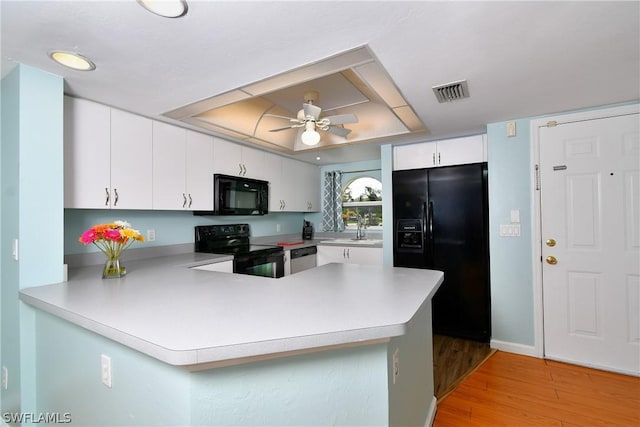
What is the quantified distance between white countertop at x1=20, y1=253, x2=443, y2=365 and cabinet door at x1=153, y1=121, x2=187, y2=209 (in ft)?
2.75

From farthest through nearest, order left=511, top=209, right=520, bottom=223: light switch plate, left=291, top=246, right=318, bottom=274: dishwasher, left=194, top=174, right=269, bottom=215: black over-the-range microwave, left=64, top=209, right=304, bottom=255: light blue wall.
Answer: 1. left=291, top=246, right=318, bottom=274: dishwasher
2. left=194, top=174, right=269, bottom=215: black over-the-range microwave
3. left=511, top=209, right=520, bottom=223: light switch plate
4. left=64, top=209, right=304, bottom=255: light blue wall

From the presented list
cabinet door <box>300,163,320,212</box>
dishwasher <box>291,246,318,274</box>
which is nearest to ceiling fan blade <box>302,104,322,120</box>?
dishwasher <box>291,246,318,274</box>

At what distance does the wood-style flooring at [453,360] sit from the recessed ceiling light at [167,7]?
8.95ft

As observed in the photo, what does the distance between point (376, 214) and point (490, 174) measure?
186cm

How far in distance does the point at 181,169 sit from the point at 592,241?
3627mm

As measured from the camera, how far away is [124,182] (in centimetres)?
229

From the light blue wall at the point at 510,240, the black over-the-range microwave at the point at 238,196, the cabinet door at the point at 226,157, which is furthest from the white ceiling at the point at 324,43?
the black over-the-range microwave at the point at 238,196

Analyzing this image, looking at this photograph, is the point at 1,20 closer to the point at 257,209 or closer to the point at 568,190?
the point at 257,209

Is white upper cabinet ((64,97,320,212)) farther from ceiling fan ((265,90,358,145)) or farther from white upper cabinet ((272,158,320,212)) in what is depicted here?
ceiling fan ((265,90,358,145))

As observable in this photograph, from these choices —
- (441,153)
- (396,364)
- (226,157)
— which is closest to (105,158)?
(226,157)

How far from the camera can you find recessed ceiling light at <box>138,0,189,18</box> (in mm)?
1155

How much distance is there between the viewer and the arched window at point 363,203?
4.57 metres

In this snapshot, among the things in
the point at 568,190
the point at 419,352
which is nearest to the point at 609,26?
the point at 568,190

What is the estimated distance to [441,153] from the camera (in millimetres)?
3287
